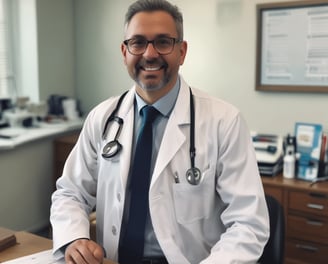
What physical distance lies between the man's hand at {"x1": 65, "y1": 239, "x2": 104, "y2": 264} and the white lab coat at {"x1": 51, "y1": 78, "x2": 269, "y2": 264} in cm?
4

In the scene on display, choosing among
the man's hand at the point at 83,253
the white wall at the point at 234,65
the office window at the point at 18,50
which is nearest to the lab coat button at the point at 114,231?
the man's hand at the point at 83,253

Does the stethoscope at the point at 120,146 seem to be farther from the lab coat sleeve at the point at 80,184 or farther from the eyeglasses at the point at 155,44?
the eyeglasses at the point at 155,44

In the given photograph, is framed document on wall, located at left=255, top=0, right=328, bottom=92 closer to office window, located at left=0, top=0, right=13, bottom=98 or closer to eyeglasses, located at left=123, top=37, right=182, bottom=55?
eyeglasses, located at left=123, top=37, right=182, bottom=55

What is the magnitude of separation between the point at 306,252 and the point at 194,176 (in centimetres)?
145

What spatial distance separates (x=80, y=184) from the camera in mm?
1633

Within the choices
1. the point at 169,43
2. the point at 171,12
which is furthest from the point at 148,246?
the point at 171,12

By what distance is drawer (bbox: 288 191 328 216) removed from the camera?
2469mm

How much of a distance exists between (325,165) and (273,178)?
31 centimetres

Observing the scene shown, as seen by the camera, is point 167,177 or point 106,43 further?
point 106,43

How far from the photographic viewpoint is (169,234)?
4.68ft

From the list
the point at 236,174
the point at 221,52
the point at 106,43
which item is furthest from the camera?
the point at 106,43

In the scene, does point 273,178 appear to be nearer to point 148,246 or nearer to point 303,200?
point 303,200

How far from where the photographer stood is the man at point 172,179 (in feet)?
4.56

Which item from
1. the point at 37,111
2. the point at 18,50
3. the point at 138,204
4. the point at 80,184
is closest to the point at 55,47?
the point at 18,50
